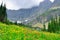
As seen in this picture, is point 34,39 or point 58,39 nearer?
point 34,39

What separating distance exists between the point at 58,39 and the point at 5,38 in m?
6.43

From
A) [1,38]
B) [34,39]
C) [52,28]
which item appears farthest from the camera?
A: [52,28]

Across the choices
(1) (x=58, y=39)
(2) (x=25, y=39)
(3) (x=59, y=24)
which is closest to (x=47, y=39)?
(1) (x=58, y=39)

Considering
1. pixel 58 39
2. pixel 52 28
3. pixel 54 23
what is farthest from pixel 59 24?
pixel 58 39

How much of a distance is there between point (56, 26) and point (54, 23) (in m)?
11.6

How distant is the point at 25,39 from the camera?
18.4 meters

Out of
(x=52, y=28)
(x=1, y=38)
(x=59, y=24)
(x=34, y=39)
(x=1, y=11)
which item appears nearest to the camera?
(x=1, y=38)

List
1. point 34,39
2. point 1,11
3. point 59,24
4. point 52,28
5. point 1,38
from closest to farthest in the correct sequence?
1. point 1,38
2. point 34,39
3. point 1,11
4. point 52,28
5. point 59,24

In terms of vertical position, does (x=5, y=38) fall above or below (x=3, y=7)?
below

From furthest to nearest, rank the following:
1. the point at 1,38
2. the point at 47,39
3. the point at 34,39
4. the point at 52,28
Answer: the point at 52,28 < the point at 47,39 < the point at 34,39 < the point at 1,38

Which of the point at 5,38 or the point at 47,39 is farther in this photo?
the point at 47,39

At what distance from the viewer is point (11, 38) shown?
17953 millimetres

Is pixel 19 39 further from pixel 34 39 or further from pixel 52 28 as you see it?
pixel 52 28

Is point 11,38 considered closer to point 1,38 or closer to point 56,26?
point 1,38
